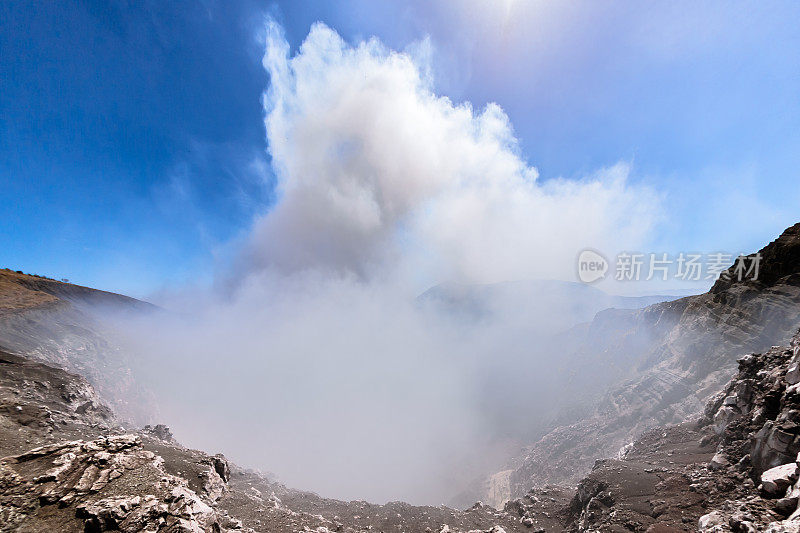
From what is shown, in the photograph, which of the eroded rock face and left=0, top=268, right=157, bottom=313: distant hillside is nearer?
the eroded rock face

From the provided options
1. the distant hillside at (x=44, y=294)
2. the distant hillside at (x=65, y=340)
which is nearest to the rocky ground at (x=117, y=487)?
the distant hillside at (x=65, y=340)

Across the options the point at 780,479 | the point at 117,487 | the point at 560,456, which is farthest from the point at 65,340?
the point at 560,456

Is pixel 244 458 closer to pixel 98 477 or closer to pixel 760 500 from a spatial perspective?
Result: pixel 98 477

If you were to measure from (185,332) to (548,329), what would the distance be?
195455 millimetres

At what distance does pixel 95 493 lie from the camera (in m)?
12.8

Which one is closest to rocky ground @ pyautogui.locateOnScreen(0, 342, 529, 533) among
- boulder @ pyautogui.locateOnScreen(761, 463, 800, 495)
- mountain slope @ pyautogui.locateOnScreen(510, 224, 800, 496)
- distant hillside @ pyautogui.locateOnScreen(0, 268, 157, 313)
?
boulder @ pyautogui.locateOnScreen(761, 463, 800, 495)

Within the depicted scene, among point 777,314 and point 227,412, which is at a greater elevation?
point 777,314

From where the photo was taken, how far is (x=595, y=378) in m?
73.2

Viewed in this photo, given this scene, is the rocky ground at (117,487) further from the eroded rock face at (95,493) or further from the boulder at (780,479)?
the boulder at (780,479)

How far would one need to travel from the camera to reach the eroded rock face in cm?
1184

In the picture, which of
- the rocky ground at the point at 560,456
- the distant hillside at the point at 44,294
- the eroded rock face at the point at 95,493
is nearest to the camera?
the eroded rock face at the point at 95,493

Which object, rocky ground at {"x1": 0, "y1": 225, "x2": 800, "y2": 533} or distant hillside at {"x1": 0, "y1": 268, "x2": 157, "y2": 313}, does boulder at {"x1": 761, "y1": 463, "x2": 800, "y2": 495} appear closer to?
rocky ground at {"x1": 0, "y1": 225, "x2": 800, "y2": 533}

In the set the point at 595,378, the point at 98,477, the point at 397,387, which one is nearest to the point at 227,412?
the point at 397,387

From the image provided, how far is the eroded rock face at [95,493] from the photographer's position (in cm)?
1184
